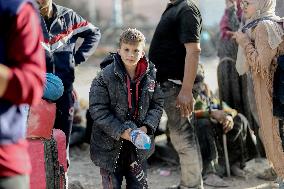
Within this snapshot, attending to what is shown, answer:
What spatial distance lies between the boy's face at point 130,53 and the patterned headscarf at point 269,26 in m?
0.96

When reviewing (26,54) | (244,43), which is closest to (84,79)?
(244,43)

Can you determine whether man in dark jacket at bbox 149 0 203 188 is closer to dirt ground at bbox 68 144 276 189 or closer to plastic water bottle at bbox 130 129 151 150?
dirt ground at bbox 68 144 276 189

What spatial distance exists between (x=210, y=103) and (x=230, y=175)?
76cm

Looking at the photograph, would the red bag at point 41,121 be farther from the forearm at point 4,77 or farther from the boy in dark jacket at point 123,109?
the forearm at point 4,77

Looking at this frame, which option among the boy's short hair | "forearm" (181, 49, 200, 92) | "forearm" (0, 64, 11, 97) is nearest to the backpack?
"forearm" (181, 49, 200, 92)

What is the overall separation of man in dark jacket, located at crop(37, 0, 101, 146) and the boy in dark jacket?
0.71 meters

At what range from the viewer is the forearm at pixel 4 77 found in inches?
92.0

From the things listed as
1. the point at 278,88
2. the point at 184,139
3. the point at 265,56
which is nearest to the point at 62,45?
the point at 184,139

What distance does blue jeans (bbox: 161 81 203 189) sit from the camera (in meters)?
5.05

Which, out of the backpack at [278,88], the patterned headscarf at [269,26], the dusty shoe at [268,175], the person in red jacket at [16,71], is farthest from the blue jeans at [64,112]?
the person in red jacket at [16,71]

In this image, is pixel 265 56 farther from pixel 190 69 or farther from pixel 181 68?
pixel 181 68

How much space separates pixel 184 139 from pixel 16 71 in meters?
2.91

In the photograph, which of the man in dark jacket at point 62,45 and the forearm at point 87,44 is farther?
the forearm at point 87,44

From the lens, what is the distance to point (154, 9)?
20375 millimetres
